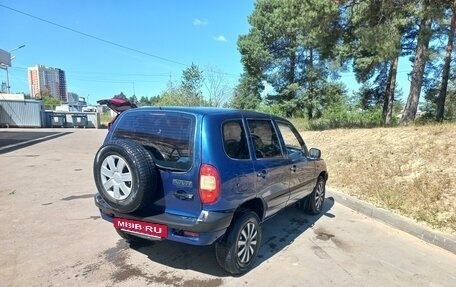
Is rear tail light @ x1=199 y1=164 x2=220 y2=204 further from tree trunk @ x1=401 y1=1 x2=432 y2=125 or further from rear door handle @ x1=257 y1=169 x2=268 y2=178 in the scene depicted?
tree trunk @ x1=401 y1=1 x2=432 y2=125

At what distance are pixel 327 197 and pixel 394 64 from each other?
1918 centimetres

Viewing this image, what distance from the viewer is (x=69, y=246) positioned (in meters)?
4.45

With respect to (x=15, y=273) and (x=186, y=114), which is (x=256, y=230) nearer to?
(x=186, y=114)

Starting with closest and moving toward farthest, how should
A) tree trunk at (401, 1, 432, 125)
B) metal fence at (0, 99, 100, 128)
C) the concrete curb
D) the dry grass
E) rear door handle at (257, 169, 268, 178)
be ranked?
rear door handle at (257, 169, 268, 178) < the concrete curb < the dry grass < tree trunk at (401, 1, 432, 125) < metal fence at (0, 99, 100, 128)

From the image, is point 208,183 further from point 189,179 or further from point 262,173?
point 262,173

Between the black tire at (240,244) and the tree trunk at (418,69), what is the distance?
37.8 feet

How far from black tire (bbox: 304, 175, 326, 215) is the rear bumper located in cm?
284

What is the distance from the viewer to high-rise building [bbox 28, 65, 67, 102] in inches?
4043

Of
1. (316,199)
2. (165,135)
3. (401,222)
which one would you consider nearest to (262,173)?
(165,135)

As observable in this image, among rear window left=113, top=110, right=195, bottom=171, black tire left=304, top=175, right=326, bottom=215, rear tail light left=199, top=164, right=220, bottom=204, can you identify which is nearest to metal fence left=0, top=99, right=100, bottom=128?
black tire left=304, top=175, right=326, bottom=215

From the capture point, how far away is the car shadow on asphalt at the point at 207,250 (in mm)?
3997

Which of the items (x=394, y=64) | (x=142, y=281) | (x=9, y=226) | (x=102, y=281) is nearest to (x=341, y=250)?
(x=142, y=281)

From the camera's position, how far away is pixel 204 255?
168 inches

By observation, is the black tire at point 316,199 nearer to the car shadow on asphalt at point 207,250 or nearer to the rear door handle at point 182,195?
the car shadow on asphalt at point 207,250
